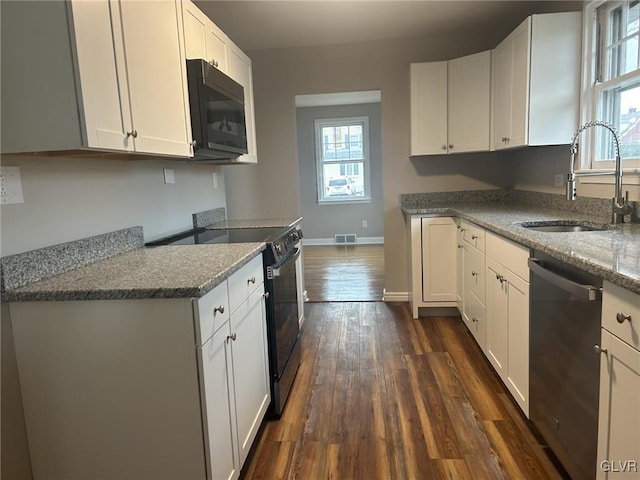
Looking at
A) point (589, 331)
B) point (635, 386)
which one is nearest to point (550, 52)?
point (589, 331)

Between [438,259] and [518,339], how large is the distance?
149 cm

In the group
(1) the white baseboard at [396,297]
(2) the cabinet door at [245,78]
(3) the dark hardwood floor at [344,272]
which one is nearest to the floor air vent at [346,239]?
(3) the dark hardwood floor at [344,272]

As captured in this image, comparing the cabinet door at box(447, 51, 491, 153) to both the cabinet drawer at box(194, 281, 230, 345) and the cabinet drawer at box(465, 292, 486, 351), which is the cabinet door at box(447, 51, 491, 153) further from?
the cabinet drawer at box(194, 281, 230, 345)

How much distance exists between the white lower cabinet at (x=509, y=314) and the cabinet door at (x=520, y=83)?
0.90 metres

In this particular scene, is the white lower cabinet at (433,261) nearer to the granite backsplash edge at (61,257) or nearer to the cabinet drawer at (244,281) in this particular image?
the cabinet drawer at (244,281)

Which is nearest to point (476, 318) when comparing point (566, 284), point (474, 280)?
point (474, 280)

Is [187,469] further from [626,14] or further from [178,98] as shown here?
[626,14]

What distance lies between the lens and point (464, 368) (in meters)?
2.61

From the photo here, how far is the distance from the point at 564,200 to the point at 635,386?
2012mm

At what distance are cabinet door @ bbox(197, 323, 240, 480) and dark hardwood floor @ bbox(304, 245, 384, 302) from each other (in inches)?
107

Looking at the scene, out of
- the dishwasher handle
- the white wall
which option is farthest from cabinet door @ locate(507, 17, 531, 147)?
the white wall

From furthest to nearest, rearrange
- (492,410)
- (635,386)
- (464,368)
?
(464,368) < (492,410) < (635,386)

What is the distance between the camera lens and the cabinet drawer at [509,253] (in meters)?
1.90

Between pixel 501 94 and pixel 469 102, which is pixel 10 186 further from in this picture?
pixel 469 102
